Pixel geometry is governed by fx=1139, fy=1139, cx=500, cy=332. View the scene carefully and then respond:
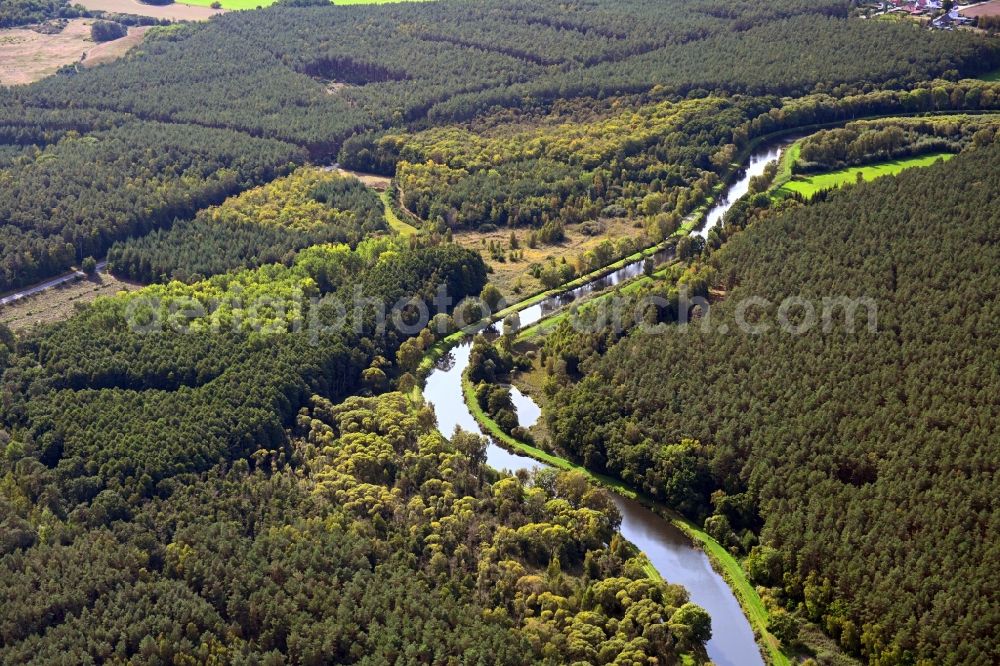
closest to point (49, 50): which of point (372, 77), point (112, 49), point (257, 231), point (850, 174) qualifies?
point (112, 49)

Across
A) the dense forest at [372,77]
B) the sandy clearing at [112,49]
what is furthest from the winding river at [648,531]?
the sandy clearing at [112,49]

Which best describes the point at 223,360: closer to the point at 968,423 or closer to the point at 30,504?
the point at 30,504

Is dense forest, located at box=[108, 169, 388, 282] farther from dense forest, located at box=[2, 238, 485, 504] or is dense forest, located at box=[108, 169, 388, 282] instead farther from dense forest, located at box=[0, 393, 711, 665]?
dense forest, located at box=[0, 393, 711, 665]

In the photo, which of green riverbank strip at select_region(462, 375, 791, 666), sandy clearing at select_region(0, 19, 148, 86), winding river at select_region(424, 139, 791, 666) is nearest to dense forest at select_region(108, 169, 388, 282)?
winding river at select_region(424, 139, 791, 666)

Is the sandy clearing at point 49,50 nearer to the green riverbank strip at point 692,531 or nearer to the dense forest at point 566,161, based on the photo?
the dense forest at point 566,161

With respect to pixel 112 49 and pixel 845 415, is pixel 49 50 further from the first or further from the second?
pixel 845 415

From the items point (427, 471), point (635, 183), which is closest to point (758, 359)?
point (427, 471)
